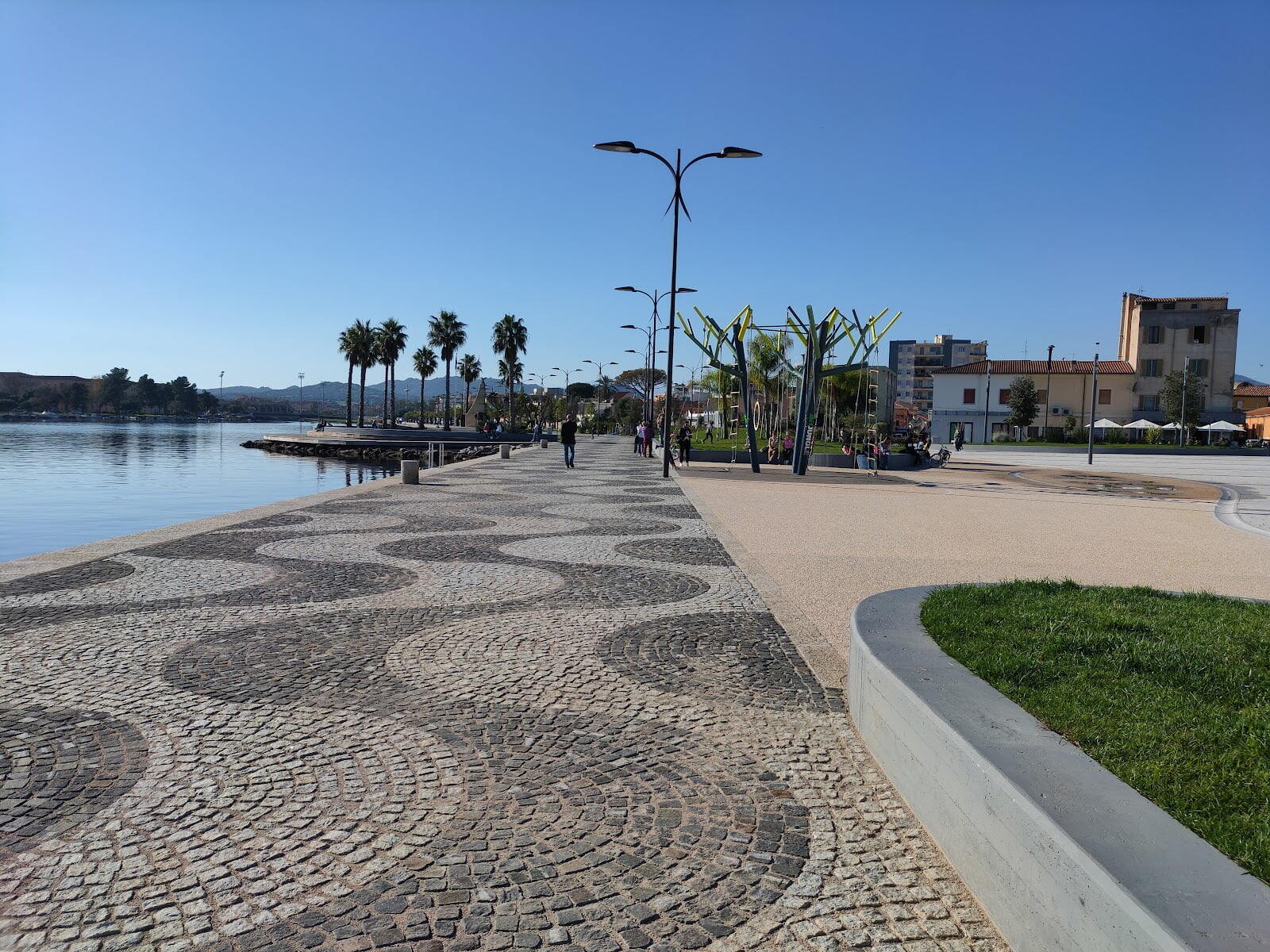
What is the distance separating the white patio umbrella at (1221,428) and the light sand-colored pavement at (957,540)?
150 feet

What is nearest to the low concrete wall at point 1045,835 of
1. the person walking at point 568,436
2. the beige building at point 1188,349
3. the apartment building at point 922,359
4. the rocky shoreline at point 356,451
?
the person walking at point 568,436

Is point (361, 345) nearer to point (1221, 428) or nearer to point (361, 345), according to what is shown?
point (361, 345)

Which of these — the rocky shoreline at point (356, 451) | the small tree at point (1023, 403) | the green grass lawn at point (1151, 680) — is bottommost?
the rocky shoreline at point (356, 451)

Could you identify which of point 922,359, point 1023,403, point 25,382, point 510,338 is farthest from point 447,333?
point 25,382

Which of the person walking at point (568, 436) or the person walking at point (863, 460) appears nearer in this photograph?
the person walking at point (568, 436)

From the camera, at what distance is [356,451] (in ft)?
205

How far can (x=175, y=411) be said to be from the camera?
169000mm

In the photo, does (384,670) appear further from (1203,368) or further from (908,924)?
(1203,368)

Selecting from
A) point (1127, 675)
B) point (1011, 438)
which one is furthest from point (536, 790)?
point (1011, 438)

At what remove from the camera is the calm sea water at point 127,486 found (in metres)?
17.1

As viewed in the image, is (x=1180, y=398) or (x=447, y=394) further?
(x=447, y=394)

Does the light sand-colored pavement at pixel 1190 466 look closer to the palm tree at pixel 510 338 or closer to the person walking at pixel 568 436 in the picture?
the person walking at pixel 568 436

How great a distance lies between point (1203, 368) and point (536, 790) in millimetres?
78590

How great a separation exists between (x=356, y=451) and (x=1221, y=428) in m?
60.1
